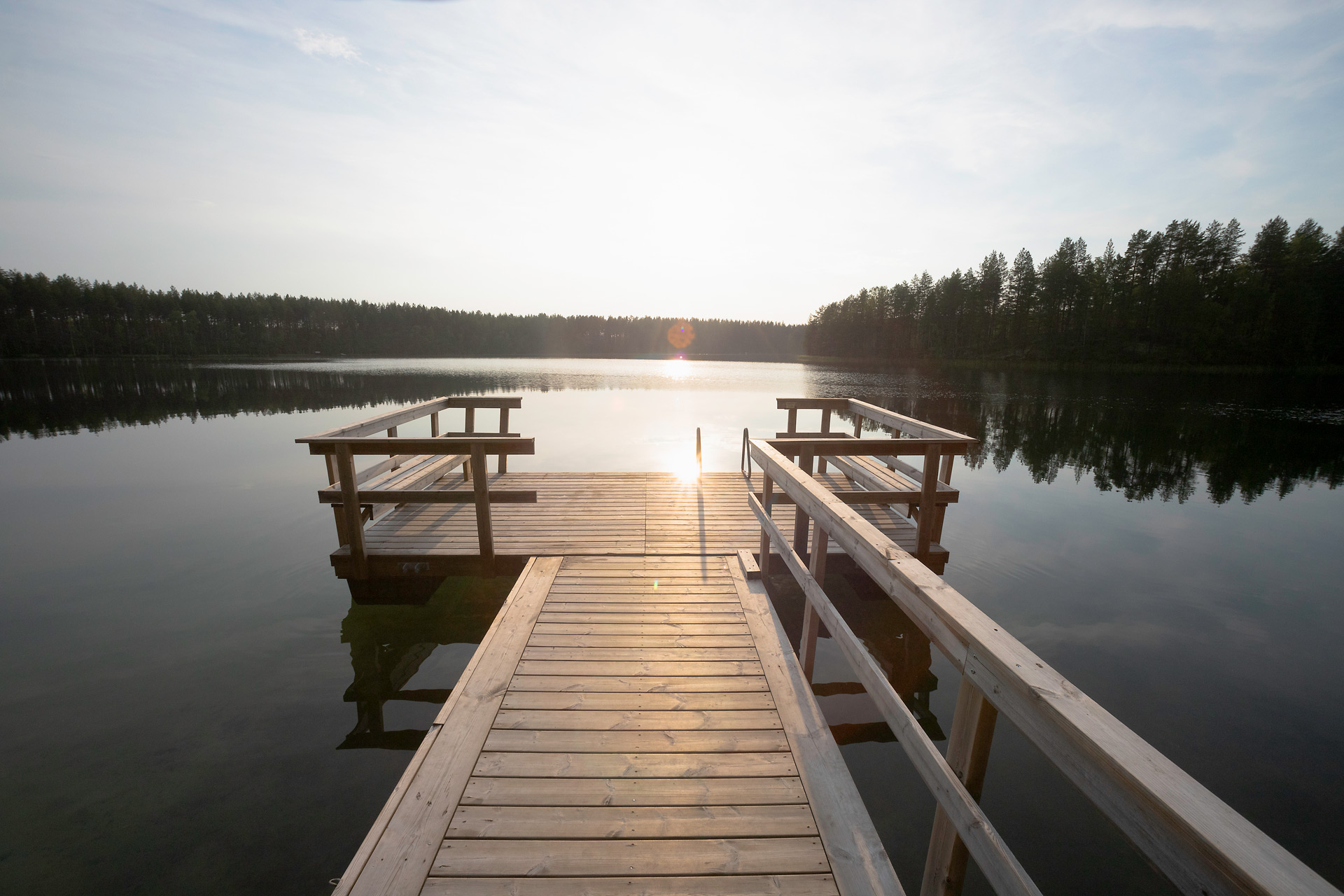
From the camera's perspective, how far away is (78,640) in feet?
20.9

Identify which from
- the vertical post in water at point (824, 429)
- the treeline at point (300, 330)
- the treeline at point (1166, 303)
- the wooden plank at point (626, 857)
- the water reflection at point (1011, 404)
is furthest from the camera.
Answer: the treeline at point (300, 330)

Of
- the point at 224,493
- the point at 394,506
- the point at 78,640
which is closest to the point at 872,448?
the point at 394,506

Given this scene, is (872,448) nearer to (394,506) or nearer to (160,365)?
(394,506)

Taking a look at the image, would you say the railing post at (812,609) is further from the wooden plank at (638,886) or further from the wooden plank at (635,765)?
the wooden plank at (638,886)

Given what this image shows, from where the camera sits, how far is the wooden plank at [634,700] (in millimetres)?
3504

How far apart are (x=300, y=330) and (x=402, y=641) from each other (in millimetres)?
118142

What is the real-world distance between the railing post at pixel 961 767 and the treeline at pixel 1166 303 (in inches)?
2726

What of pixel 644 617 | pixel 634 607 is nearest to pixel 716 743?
pixel 644 617

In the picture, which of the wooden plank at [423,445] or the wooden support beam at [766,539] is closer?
the wooden support beam at [766,539]

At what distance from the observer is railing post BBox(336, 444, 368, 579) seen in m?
5.78

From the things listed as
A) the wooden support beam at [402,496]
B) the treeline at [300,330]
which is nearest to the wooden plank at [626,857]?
the wooden support beam at [402,496]

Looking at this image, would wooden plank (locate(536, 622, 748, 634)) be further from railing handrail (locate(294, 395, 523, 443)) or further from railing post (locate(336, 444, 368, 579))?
railing handrail (locate(294, 395, 523, 443))

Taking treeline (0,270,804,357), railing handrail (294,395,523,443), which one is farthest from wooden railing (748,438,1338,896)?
treeline (0,270,804,357)

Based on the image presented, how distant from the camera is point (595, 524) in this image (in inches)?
288
